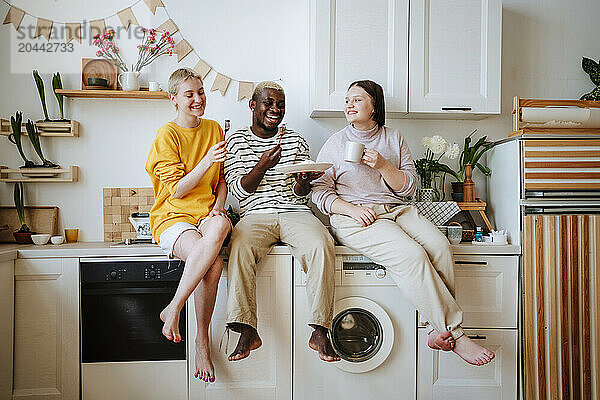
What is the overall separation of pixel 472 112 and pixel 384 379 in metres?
1.37

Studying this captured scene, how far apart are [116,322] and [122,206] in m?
0.71

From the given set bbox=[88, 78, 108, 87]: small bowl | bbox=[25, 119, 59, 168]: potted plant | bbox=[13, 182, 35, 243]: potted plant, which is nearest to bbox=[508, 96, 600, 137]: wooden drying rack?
bbox=[88, 78, 108, 87]: small bowl

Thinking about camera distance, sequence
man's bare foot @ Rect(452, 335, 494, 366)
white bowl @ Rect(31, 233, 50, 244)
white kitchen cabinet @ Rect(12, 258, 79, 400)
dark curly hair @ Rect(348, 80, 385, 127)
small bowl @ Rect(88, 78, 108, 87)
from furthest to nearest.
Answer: small bowl @ Rect(88, 78, 108, 87)
white bowl @ Rect(31, 233, 50, 244)
dark curly hair @ Rect(348, 80, 385, 127)
white kitchen cabinet @ Rect(12, 258, 79, 400)
man's bare foot @ Rect(452, 335, 494, 366)

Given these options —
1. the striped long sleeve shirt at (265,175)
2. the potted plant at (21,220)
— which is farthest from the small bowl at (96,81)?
the striped long sleeve shirt at (265,175)

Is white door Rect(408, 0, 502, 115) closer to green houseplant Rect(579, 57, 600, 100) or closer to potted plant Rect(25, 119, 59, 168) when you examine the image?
green houseplant Rect(579, 57, 600, 100)

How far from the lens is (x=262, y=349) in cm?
269

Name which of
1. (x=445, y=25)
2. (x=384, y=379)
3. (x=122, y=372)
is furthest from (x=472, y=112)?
(x=122, y=372)

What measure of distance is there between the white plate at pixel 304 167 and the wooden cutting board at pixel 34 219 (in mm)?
1292

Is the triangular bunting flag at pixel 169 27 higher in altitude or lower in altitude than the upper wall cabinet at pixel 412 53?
higher

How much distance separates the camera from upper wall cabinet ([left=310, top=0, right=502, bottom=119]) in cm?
294

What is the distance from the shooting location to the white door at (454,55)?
9.78ft

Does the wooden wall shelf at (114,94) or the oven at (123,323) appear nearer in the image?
the oven at (123,323)

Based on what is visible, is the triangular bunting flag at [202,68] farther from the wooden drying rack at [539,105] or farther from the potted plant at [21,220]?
the wooden drying rack at [539,105]

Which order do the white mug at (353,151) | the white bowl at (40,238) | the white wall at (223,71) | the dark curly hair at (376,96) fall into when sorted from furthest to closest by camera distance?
the white wall at (223,71) → the white bowl at (40,238) → the dark curly hair at (376,96) → the white mug at (353,151)
